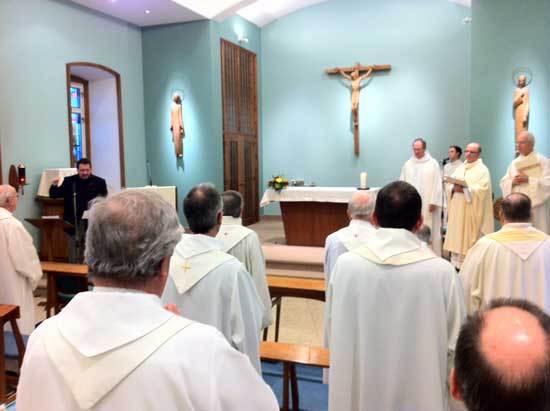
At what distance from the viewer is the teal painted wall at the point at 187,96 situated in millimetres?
9930

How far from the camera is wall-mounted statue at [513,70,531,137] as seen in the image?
878 cm

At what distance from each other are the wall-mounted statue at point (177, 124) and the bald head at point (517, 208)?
777 centimetres

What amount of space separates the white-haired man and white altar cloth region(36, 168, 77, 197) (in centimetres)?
528

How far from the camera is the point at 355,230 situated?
3.46 m

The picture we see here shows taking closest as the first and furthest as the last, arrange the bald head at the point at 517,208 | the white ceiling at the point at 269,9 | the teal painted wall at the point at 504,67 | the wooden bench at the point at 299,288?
1. the bald head at the point at 517,208
2. the wooden bench at the point at 299,288
3. the teal painted wall at the point at 504,67
4. the white ceiling at the point at 269,9

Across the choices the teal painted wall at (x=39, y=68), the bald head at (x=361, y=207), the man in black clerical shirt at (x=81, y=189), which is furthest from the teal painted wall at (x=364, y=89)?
the bald head at (x=361, y=207)

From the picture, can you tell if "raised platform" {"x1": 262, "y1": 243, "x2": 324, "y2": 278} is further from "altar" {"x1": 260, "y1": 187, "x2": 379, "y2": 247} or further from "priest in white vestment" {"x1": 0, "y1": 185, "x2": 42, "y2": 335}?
"priest in white vestment" {"x1": 0, "y1": 185, "x2": 42, "y2": 335}

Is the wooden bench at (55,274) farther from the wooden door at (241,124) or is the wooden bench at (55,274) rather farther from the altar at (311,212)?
the wooden door at (241,124)

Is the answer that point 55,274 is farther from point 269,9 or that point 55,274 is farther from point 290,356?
point 269,9

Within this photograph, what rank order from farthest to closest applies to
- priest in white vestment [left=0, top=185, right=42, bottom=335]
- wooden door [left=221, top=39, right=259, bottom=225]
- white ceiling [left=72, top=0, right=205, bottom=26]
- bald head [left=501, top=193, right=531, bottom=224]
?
1. wooden door [left=221, top=39, right=259, bottom=225]
2. white ceiling [left=72, top=0, right=205, bottom=26]
3. priest in white vestment [left=0, top=185, right=42, bottom=335]
4. bald head [left=501, top=193, right=531, bottom=224]

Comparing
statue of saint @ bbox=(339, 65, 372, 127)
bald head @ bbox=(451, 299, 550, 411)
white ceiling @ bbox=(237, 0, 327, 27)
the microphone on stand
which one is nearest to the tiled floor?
the microphone on stand

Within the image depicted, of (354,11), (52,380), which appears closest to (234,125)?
(354,11)

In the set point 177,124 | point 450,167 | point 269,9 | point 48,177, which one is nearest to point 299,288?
point 48,177

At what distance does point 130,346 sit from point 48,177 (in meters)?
7.24
